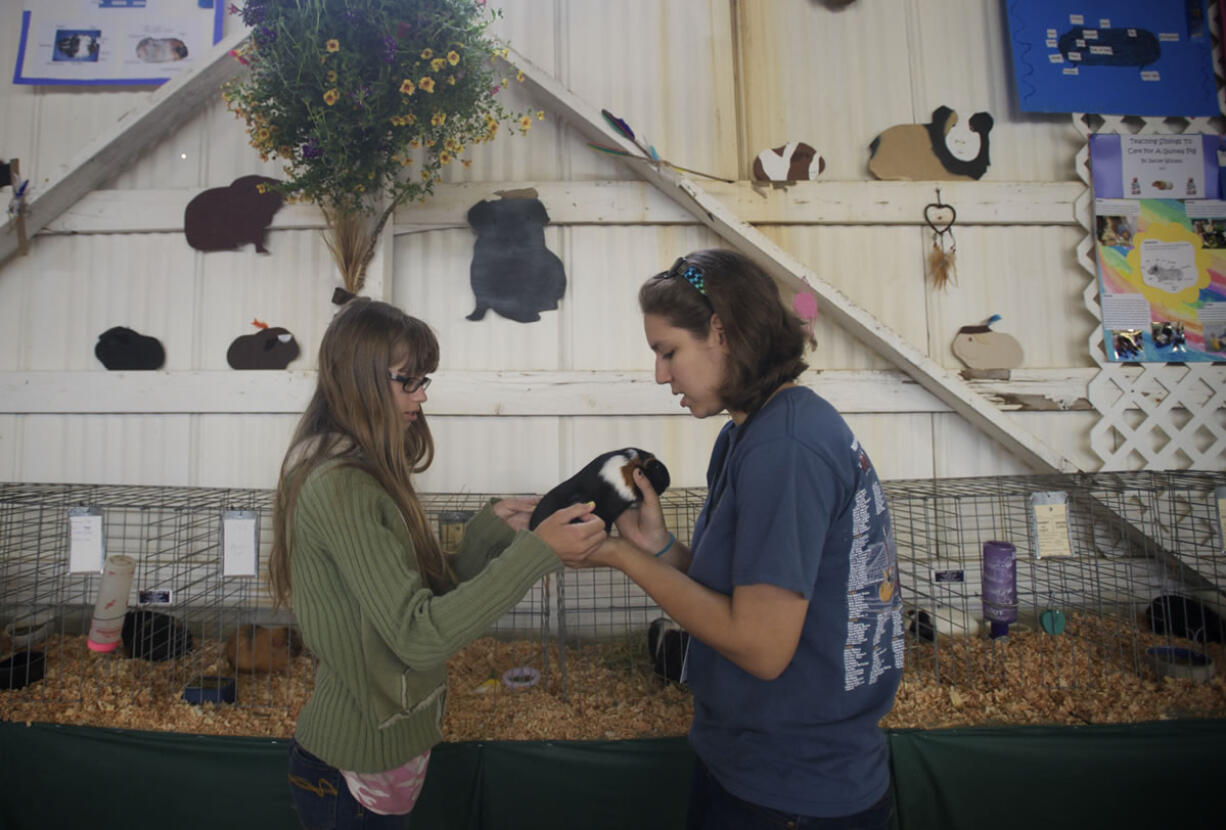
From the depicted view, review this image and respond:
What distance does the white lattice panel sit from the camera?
2402 millimetres

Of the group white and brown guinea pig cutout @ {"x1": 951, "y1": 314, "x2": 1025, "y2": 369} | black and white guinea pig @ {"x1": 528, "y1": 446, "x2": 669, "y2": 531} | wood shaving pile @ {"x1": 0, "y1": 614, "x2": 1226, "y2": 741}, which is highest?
white and brown guinea pig cutout @ {"x1": 951, "y1": 314, "x2": 1025, "y2": 369}

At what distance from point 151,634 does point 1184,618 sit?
3454mm

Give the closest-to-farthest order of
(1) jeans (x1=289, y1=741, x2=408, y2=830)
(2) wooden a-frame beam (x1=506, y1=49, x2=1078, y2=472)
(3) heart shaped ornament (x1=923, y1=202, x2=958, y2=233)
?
(1) jeans (x1=289, y1=741, x2=408, y2=830)
(2) wooden a-frame beam (x1=506, y1=49, x2=1078, y2=472)
(3) heart shaped ornament (x1=923, y1=202, x2=958, y2=233)

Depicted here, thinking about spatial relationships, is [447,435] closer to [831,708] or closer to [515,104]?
[515,104]

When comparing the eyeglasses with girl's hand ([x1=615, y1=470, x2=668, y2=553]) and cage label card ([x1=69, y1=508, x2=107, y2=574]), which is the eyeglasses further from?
cage label card ([x1=69, y1=508, x2=107, y2=574])

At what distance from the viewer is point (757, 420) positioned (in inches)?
34.5

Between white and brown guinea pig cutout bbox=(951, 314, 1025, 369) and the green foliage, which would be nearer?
the green foliage

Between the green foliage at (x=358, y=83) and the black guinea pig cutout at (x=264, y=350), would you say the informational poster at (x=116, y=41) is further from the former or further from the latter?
the black guinea pig cutout at (x=264, y=350)

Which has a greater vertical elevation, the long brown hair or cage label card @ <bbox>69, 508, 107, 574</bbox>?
the long brown hair

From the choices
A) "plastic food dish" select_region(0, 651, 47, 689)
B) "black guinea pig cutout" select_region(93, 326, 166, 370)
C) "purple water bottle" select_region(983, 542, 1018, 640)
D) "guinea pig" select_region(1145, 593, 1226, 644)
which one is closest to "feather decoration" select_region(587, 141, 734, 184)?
"purple water bottle" select_region(983, 542, 1018, 640)

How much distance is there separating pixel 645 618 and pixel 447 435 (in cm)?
106

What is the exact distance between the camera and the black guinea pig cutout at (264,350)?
7.95 ft

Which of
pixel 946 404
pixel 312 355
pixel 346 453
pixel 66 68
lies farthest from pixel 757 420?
pixel 66 68

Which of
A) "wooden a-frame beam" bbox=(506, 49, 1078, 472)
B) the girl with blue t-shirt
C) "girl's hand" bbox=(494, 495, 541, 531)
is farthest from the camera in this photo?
"wooden a-frame beam" bbox=(506, 49, 1078, 472)
